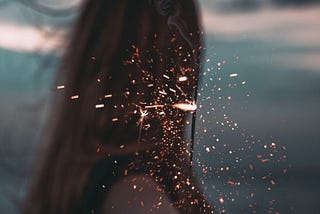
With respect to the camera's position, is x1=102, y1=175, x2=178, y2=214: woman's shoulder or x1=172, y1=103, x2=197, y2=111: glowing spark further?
x1=172, y1=103, x2=197, y2=111: glowing spark

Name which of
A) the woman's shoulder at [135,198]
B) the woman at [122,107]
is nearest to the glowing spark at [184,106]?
the woman at [122,107]

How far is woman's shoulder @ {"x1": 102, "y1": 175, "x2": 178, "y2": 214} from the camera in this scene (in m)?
2.56

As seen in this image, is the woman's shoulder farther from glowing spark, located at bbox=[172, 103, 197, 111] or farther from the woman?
glowing spark, located at bbox=[172, 103, 197, 111]

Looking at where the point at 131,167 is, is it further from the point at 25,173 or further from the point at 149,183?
the point at 25,173

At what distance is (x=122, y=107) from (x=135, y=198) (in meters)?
0.29

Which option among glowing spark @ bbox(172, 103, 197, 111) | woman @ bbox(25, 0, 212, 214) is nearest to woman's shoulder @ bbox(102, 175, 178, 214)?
woman @ bbox(25, 0, 212, 214)

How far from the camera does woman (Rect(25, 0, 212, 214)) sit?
8.33 ft

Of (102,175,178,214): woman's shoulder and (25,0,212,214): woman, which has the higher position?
(25,0,212,214): woman

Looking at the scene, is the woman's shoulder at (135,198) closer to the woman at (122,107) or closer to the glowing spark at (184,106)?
the woman at (122,107)

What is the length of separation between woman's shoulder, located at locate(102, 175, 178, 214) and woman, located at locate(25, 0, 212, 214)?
0.05 feet

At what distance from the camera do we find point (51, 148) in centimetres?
251

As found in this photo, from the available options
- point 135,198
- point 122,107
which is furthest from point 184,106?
point 135,198

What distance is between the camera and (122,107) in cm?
269

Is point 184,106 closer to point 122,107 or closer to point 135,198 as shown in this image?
point 122,107
